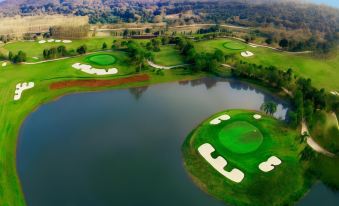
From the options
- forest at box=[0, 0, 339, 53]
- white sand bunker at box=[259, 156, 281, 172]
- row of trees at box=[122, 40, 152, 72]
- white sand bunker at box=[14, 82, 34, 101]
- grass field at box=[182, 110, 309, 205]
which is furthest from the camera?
forest at box=[0, 0, 339, 53]

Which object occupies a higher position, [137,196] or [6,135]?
[6,135]

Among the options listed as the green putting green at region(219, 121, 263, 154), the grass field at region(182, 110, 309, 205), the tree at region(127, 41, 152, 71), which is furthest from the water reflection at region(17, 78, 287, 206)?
the tree at region(127, 41, 152, 71)

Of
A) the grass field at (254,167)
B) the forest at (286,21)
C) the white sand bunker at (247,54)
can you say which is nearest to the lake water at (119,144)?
the grass field at (254,167)

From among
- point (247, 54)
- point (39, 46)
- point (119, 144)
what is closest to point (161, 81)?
point (119, 144)

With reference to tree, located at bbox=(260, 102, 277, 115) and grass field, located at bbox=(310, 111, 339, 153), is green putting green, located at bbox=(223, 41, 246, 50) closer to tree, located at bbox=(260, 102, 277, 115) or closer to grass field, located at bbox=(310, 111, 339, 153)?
tree, located at bbox=(260, 102, 277, 115)

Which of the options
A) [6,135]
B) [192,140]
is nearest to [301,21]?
[192,140]

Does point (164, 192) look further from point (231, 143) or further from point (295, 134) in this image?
point (295, 134)

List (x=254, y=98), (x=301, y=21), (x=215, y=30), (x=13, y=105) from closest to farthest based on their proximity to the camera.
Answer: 1. (x=13, y=105)
2. (x=254, y=98)
3. (x=215, y=30)
4. (x=301, y=21)
